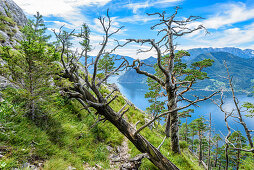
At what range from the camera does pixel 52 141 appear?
14.0ft

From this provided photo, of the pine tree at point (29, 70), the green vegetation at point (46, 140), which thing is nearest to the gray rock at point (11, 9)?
the pine tree at point (29, 70)

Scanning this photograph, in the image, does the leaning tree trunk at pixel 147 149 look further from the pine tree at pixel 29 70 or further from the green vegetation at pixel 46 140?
the pine tree at pixel 29 70

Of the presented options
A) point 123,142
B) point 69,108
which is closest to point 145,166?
point 123,142

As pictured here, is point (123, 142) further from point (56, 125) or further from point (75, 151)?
point (56, 125)

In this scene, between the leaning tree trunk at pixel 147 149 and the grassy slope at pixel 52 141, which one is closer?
the grassy slope at pixel 52 141

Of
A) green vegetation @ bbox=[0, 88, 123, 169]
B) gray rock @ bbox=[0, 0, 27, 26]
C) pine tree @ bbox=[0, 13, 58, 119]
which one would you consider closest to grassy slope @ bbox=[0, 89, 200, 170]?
green vegetation @ bbox=[0, 88, 123, 169]

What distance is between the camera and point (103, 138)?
254 inches

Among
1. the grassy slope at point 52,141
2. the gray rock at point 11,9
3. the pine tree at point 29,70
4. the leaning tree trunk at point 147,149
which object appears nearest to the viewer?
the grassy slope at point 52,141

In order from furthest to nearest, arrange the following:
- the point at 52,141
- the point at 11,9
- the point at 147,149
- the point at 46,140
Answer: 1. the point at 11,9
2. the point at 147,149
3. the point at 52,141
4. the point at 46,140

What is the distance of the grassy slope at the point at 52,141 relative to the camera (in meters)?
3.05

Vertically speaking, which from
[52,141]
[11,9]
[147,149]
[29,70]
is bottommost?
[147,149]

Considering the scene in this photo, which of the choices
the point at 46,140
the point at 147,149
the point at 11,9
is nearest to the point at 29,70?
the point at 46,140

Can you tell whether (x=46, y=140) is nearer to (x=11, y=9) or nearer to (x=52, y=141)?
(x=52, y=141)

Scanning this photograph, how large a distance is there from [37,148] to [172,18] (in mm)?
8682
